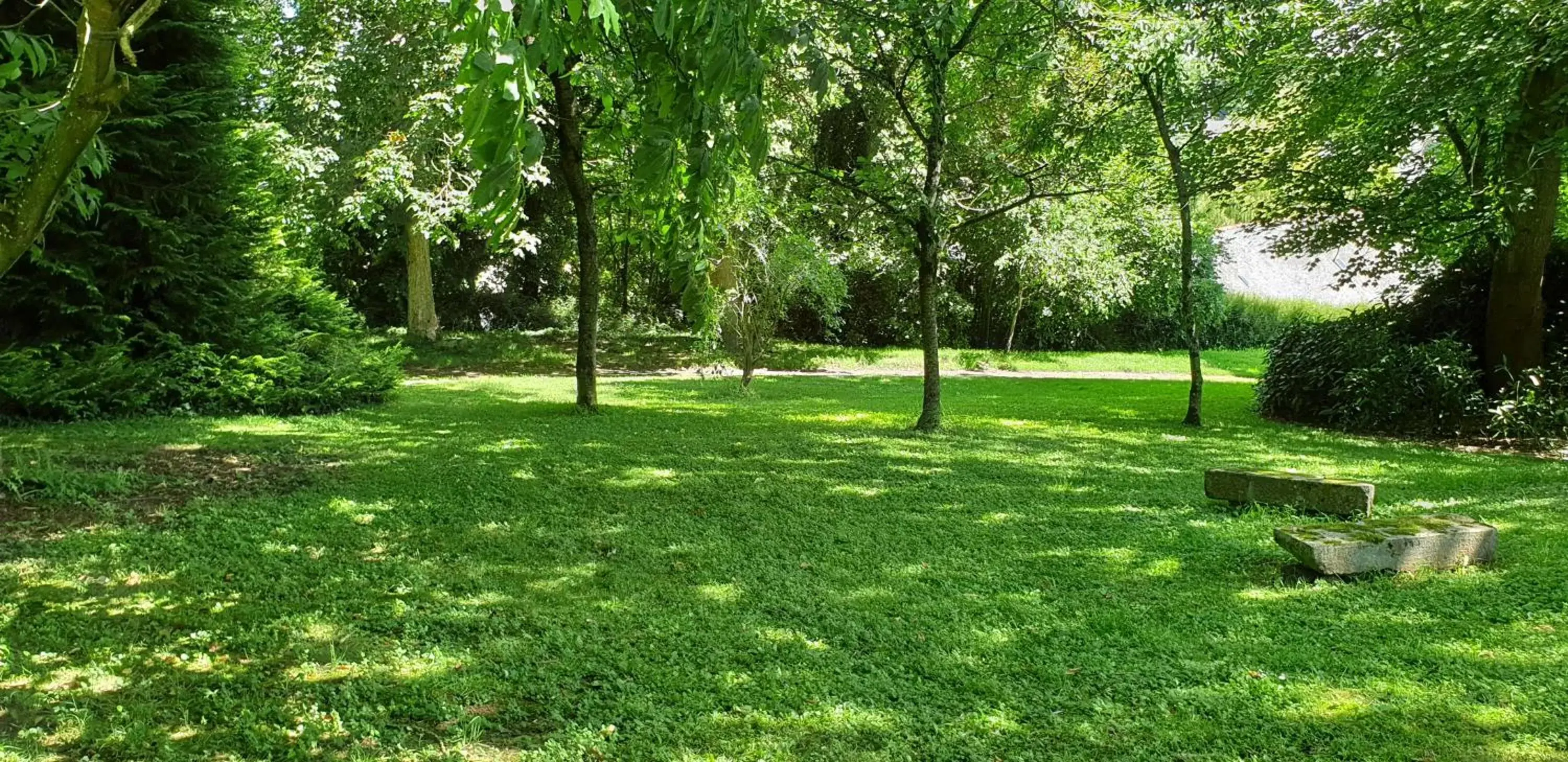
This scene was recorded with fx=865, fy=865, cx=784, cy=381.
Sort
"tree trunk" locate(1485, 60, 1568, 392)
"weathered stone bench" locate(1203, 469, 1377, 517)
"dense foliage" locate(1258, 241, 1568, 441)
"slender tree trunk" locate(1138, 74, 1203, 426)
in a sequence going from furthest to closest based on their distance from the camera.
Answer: "slender tree trunk" locate(1138, 74, 1203, 426) → "dense foliage" locate(1258, 241, 1568, 441) → "tree trunk" locate(1485, 60, 1568, 392) → "weathered stone bench" locate(1203, 469, 1377, 517)

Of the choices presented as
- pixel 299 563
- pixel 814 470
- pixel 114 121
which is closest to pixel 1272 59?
pixel 814 470

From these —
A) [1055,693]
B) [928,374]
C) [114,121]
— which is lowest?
[1055,693]

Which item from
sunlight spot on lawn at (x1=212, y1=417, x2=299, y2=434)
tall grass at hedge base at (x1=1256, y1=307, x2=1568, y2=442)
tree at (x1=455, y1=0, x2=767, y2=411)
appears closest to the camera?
tree at (x1=455, y1=0, x2=767, y2=411)

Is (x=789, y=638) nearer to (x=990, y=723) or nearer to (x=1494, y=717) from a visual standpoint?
(x=990, y=723)

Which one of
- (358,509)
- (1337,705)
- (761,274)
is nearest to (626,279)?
(761,274)

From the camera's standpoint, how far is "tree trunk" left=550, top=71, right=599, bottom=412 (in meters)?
9.57

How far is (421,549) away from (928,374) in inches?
233

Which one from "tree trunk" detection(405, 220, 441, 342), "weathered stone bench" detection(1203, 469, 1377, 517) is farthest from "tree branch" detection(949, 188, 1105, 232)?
"tree trunk" detection(405, 220, 441, 342)

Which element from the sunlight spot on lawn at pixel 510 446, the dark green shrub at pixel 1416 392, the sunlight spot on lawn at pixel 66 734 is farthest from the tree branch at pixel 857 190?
the sunlight spot on lawn at pixel 66 734

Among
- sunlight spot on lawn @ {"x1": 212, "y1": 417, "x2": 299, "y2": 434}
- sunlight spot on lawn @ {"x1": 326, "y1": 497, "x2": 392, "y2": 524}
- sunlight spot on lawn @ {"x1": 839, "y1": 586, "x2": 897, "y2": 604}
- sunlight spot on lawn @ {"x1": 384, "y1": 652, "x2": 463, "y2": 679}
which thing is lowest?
sunlight spot on lawn @ {"x1": 839, "y1": 586, "x2": 897, "y2": 604}

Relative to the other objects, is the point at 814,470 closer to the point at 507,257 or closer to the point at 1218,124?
the point at 1218,124

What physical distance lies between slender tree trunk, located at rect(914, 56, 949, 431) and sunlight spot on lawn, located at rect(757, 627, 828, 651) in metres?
5.51

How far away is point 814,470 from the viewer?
7066mm

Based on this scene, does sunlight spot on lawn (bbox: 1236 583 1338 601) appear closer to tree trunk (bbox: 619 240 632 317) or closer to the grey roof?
tree trunk (bbox: 619 240 632 317)
